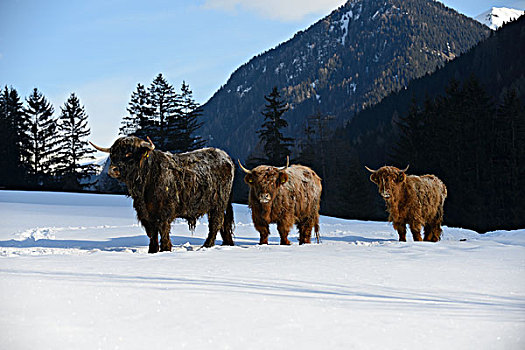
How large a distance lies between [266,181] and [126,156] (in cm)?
239

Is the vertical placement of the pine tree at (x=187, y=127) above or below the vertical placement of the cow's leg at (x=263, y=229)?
above

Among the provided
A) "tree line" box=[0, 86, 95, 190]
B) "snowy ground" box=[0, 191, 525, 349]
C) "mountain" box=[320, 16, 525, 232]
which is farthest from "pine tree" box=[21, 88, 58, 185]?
"snowy ground" box=[0, 191, 525, 349]

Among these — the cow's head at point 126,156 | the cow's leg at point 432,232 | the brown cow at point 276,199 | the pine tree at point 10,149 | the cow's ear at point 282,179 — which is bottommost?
the cow's leg at point 432,232

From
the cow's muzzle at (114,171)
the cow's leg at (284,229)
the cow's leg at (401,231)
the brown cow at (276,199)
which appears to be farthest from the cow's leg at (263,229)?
the cow's leg at (401,231)

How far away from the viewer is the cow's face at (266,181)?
7.73 m

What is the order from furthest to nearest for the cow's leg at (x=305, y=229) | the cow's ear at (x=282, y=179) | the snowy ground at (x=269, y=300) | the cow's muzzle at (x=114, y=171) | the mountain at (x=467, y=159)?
the mountain at (x=467, y=159) → the cow's leg at (x=305, y=229) → the cow's ear at (x=282, y=179) → the cow's muzzle at (x=114, y=171) → the snowy ground at (x=269, y=300)

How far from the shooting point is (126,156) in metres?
6.58

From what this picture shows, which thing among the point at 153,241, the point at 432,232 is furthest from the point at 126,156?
the point at 432,232

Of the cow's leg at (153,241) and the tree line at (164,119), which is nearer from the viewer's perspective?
the cow's leg at (153,241)

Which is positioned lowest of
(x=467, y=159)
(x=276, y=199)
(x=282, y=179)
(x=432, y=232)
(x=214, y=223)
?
(x=432, y=232)

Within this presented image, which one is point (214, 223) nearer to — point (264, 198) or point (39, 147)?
point (264, 198)

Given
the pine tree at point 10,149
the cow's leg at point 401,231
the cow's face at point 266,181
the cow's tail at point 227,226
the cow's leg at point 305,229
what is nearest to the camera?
the cow's face at point 266,181

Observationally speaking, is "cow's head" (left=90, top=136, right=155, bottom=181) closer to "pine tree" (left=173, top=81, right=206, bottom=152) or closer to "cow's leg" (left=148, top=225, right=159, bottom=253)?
"cow's leg" (left=148, top=225, right=159, bottom=253)

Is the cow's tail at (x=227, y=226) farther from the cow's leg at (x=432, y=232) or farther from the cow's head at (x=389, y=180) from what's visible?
the cow's leg at (x=432, y=232)
